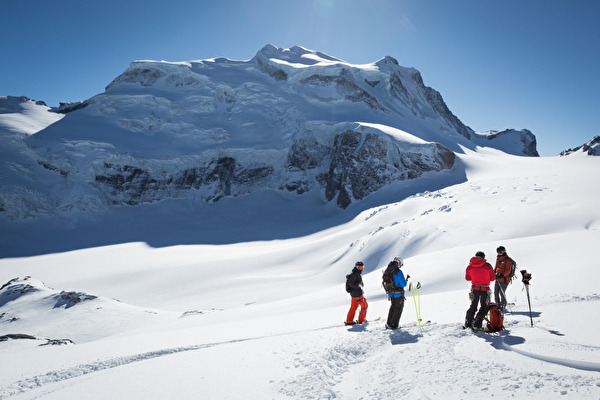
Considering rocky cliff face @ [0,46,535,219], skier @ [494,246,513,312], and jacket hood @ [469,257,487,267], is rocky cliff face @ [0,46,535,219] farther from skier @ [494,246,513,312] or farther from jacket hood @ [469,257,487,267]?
jacket hood @ [469,257,487,267]

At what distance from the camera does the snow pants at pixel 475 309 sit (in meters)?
7.10

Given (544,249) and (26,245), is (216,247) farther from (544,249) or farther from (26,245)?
(544,249)

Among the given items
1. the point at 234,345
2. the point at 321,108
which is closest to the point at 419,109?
the point at 321,108

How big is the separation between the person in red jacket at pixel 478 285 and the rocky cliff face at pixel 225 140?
39.3 metres

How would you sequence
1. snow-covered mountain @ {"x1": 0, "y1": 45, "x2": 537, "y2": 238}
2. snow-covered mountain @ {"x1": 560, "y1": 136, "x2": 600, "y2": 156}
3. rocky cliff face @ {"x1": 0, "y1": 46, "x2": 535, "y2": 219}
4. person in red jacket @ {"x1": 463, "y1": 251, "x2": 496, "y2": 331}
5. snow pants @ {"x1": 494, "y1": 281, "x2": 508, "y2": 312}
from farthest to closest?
snow-covered mountain @ {"x1": 560, "y1": 136, "x2": 600, "y2": 156}
rocky cliff face @ {"x1": 0, "y1": 46, "x2": 535, "y2": 219}
snow-covered mountain @ {"x1": 0, "y1": 45, "x2": 537, "y2": 238}
snow pants @ {"x1": 494, "y1": 281, "x2": 508, "y2": 312}
person in red jacket @ {"x1": 463, "y1": 251, "x2": 496, "y2": 331}

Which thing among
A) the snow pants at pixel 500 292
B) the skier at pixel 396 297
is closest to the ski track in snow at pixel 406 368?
the skier at pixel 396 297

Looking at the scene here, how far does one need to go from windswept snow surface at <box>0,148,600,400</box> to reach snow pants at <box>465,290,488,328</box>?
343 millimetres

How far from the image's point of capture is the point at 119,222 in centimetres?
4928

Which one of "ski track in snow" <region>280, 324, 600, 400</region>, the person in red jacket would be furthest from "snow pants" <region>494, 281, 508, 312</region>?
"ski track in snow" <region>280, 324, 600, 400</region>

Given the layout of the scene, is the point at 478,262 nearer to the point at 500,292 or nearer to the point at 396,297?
the point at 500,292

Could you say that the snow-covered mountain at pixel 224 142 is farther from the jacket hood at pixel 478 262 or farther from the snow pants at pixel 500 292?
the jacket hood at pixel 478 262

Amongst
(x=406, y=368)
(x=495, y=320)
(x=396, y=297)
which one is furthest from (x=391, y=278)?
(x=406, y=368)

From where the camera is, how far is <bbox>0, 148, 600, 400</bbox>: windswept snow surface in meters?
5.16

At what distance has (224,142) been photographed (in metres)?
61.0
